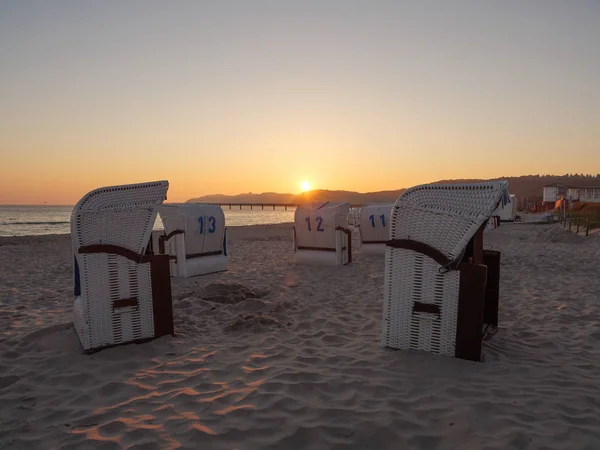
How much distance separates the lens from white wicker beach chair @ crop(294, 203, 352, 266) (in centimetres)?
1159

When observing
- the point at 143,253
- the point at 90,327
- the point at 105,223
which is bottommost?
the point at 90,327

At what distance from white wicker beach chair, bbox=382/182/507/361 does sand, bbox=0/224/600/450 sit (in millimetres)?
257

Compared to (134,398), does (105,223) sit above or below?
above

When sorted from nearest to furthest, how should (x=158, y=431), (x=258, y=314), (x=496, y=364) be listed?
1. (x=158, y=431)
2. (x=496, y=364)
3. (x=258, y=314)

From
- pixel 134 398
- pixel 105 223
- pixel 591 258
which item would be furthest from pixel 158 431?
pixel 591 258

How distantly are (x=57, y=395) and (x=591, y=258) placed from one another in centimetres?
1392

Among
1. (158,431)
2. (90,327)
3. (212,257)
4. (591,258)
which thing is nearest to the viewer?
(158,431)

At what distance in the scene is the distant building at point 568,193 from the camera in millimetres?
54625

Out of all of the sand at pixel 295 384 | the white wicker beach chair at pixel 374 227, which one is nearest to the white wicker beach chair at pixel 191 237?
the sand at pixel 295 384

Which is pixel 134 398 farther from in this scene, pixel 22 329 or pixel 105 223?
pixel 22 329

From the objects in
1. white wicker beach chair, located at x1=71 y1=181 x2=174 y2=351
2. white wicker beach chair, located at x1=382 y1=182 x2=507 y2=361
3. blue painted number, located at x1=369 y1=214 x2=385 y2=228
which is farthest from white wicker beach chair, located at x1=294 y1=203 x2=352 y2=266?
white wicker beach chair, located at x1=382 y1=182 x2=507 y2=361

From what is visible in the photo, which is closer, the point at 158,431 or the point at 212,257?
the point at 158,431

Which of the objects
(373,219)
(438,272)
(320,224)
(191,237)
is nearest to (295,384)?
(438,272)

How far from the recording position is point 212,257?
34.8 ft
